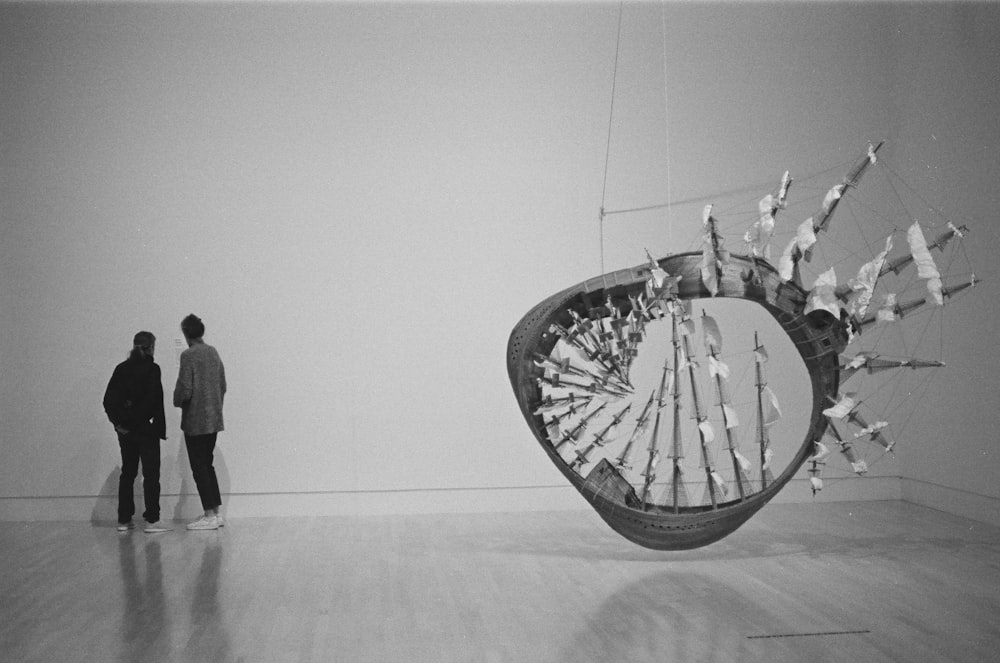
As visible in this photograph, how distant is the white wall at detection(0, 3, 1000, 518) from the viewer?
8344mm

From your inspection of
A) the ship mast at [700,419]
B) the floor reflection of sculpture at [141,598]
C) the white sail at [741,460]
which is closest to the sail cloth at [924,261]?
the ship mast at [700,419]

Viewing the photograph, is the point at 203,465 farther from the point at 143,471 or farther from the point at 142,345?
the point at 142,345

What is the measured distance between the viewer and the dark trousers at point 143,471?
7844 millimetres

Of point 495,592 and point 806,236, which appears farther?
point 495,592

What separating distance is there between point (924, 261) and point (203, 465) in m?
5.00

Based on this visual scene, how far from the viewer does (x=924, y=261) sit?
5.50 metres

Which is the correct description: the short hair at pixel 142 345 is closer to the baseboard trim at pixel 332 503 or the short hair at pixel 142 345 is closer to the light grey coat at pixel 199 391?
the light grey coat at pixel 199 391

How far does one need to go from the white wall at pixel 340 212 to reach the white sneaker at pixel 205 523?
1.70 feet

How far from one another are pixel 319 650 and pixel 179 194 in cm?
482

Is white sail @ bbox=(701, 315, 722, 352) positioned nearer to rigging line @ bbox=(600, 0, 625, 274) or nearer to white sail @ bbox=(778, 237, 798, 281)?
white sail @ bbox=(778, 237, 798, 281)

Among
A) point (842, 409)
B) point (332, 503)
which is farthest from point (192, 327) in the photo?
point (842, 409)

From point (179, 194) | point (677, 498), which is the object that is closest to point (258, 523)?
point (179, 194)

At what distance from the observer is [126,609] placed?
17.7ft

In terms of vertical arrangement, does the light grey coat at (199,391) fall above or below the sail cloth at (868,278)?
below
